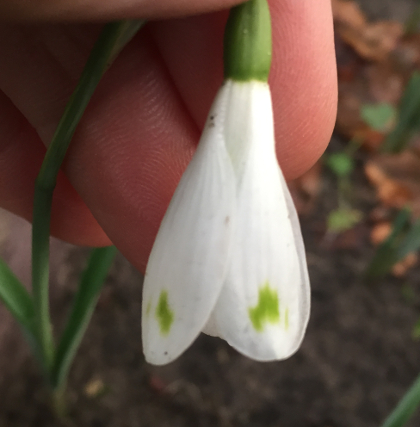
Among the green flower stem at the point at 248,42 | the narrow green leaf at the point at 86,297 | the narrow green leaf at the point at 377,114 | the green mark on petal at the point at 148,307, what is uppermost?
the green flower stem at the point at 248,42

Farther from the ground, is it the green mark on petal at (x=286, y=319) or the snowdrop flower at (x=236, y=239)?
the snowdrop flower at (x=236, y=239)

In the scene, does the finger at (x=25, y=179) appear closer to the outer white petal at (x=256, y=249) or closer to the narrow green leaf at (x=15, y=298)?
the narrow green leaf at (x=15, y=298)

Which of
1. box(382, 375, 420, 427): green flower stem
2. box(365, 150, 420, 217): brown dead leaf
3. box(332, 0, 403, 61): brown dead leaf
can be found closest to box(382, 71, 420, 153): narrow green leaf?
box(365, 150, 420, 217): brown dead leaf

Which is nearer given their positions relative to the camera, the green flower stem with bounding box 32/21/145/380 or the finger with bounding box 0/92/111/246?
the green flower stem with bounding box 32/21/145/380

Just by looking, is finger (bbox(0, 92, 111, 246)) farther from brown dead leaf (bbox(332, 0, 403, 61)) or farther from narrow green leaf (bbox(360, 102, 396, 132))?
brown dead leaf (bbox(332, 0, 403, 61))

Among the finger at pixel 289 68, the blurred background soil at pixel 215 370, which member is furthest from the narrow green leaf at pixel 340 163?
the finger at pixel 289 68

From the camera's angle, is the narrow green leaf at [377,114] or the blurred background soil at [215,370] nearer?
the blurred background soil at [215,370]
